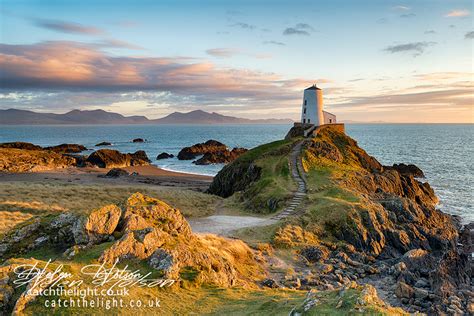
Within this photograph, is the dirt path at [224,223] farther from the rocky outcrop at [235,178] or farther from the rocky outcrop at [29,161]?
the rocky outcrop at [29,161]

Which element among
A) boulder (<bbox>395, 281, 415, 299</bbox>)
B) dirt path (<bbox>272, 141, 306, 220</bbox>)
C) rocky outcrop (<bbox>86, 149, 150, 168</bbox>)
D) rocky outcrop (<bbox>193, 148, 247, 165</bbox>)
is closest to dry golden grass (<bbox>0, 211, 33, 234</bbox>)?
dirt path (<bbox>272, 141, 306, 220</bbox>)

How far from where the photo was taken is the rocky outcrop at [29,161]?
80.6m

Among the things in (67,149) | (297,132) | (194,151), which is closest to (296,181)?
(297,132)

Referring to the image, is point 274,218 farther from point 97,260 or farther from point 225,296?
point 97,260

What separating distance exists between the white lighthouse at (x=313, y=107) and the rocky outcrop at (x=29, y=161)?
59009 millimetres

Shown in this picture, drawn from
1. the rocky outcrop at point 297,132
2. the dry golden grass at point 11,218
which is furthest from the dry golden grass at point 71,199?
the rocky outcrop at point 297,132

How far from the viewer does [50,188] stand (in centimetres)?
4650

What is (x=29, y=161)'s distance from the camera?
3376 inches

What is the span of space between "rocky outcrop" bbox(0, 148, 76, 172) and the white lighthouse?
194 feet

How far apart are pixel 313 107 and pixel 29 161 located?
212 ft

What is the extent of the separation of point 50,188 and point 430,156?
12054 centimetres

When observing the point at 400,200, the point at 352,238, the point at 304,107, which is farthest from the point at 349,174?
the point at 304,107

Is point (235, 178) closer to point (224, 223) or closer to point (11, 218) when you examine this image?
point (224, 223)

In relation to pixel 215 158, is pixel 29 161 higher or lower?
higher
